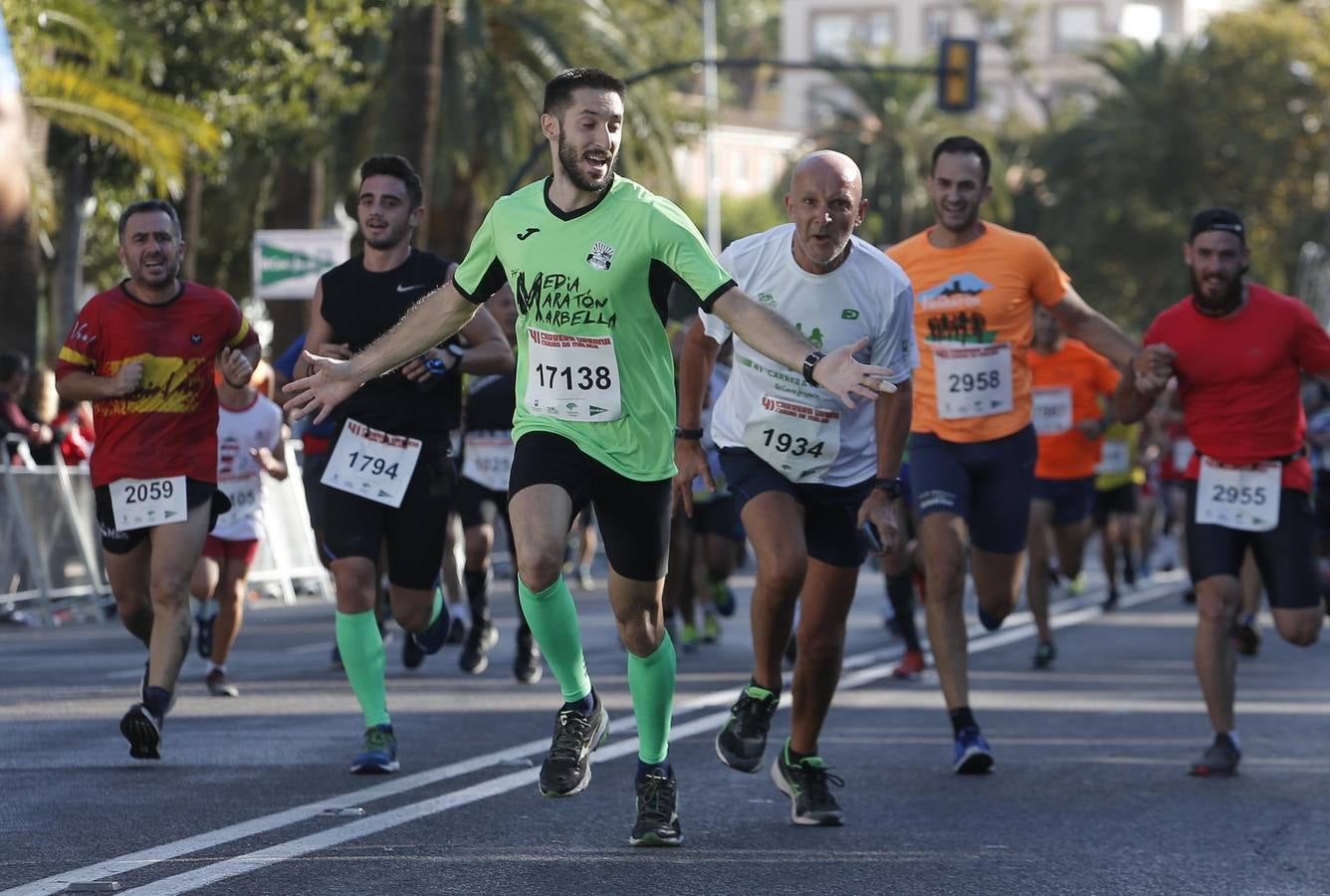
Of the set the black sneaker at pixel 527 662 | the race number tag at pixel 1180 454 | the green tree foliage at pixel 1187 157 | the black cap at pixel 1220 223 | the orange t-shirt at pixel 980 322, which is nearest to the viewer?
the black cap at pixel 1220 223

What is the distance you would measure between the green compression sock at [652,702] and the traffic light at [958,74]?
Result: 2449 cm

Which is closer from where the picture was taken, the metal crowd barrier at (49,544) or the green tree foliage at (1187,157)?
the metal crowd barrier at (49,544)

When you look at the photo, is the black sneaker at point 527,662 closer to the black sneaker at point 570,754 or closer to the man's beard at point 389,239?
the man's beard at point 389,239

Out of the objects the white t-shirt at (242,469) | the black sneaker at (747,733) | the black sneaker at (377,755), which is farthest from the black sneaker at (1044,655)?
the black sneaker at (747,733)

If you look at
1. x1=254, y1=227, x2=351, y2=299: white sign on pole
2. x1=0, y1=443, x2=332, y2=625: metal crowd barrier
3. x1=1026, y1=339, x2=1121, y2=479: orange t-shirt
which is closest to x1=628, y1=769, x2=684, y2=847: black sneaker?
x1=1026, y1=339, x2=1121, y2=479: orange t-shirt

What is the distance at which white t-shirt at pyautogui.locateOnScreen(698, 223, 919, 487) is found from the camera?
8203 mm

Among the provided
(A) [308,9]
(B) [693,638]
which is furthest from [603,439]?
(A) [308,9]

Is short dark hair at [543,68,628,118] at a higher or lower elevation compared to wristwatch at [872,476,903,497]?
higher

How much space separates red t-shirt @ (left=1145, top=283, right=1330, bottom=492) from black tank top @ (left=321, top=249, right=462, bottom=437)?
2.77m

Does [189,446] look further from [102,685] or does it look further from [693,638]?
[693,638]

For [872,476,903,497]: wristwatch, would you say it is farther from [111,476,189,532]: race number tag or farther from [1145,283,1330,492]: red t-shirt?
[111,476,189,532]: race number tag

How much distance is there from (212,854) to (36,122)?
692 inches

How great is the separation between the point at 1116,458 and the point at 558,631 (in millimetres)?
14474

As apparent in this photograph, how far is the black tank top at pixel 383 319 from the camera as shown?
9469 millimetres
